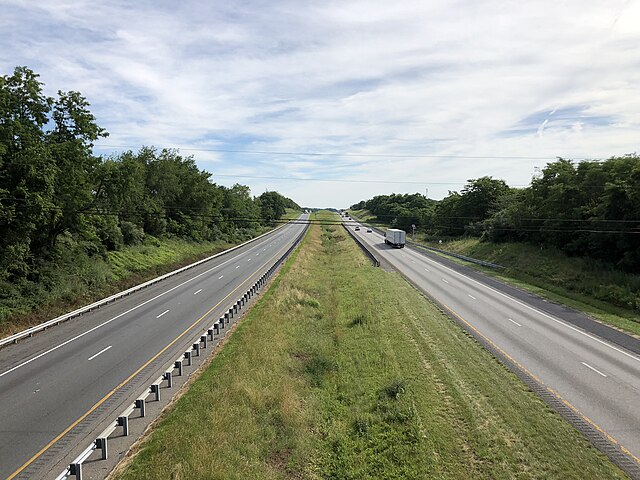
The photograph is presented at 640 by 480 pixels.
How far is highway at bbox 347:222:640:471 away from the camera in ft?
43.8

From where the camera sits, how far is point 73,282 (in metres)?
29.5

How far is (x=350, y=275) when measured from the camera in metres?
43.0

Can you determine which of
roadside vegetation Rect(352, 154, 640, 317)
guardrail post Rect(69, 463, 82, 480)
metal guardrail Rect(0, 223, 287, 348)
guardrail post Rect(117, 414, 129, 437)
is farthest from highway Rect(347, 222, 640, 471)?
metal guardrail Rect(0, 223, 287, 348)

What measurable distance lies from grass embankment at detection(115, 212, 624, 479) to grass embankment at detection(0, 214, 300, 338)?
41.2 feet

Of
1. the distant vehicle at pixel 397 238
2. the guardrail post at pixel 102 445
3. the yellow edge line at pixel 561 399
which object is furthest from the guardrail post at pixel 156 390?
the distant vehicle at pixel 397 238

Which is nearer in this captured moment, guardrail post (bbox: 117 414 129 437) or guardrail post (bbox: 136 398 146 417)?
guardrail post (bbox: 117 414 129 437)

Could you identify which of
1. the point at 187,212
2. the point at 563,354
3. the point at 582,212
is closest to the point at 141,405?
the point at 563,354

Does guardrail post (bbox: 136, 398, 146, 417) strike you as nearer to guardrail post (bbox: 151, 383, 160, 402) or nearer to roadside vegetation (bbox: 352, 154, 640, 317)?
guardrail post (bbox: 151, 383, 160, 402)

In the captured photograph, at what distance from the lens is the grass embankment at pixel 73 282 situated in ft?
78.3

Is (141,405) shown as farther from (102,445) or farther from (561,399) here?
(561,399)

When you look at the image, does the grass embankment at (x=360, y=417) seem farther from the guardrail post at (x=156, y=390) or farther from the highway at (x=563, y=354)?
the highway at (x=563, y=354)

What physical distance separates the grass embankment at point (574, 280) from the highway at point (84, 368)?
24.9 meters

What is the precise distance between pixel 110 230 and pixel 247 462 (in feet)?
119

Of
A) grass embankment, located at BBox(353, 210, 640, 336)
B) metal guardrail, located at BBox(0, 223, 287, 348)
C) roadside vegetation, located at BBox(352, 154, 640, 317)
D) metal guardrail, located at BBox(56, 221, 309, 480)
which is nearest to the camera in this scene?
metal guardrail, located at BBox(56, 221, 309, 480)
